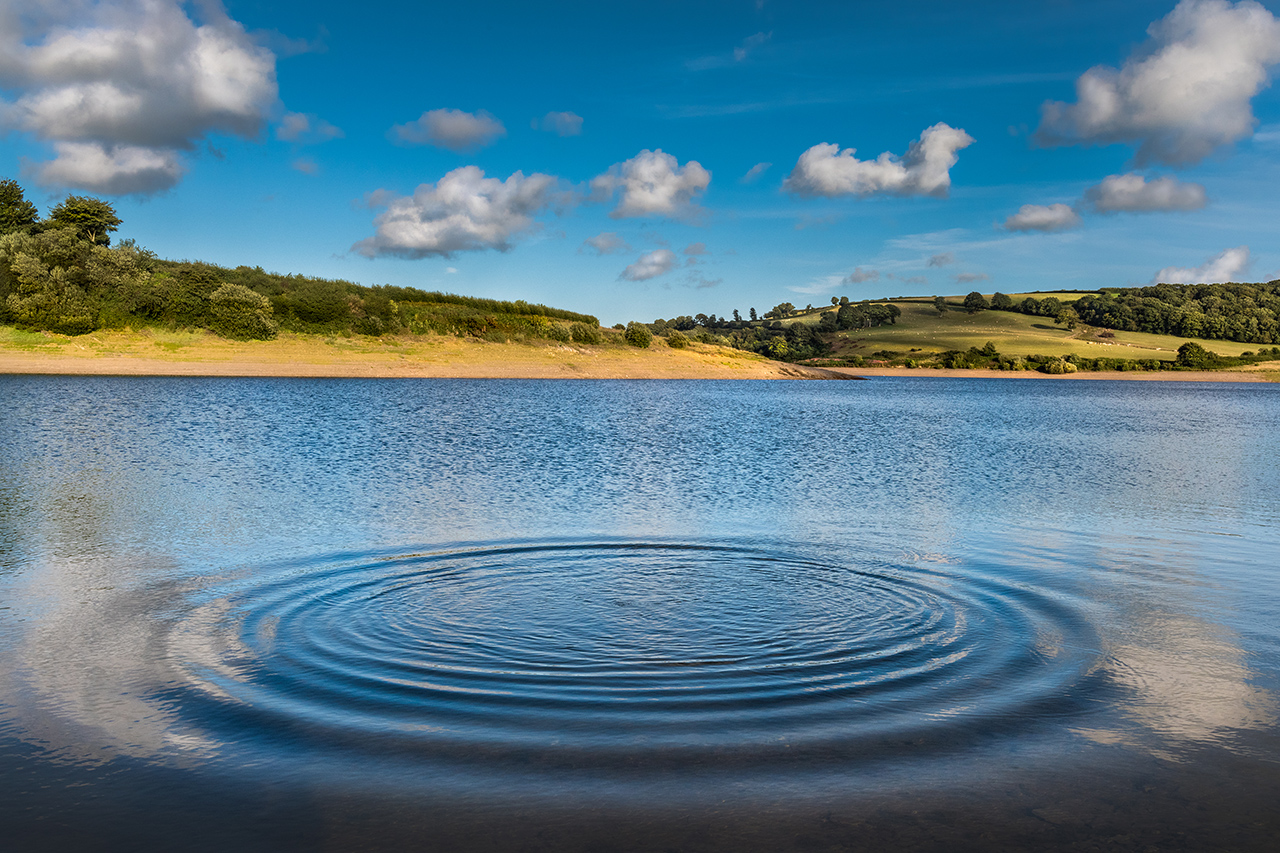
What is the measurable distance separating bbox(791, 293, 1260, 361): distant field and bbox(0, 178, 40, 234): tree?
113 meters

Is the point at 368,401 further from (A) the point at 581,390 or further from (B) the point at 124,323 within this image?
(B) the point at 124,323

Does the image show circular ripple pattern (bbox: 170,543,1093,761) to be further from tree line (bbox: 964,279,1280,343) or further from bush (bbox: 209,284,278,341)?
tree line (bbox: 964,279,1280,343)

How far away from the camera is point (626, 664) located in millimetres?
8836

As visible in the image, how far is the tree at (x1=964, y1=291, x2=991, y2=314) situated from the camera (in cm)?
17475

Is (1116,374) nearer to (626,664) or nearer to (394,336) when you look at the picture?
(394,336)

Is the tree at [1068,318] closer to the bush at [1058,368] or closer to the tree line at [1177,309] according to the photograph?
the tree line at [1177,309]

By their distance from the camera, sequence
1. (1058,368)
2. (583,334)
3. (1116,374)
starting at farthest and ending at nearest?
(1058,368) < (1116,374) < (583,334)

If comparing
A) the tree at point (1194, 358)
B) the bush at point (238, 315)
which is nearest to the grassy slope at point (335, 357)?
the bush at point (238, 315)

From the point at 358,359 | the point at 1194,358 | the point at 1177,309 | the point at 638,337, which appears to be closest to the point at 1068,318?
the point at 1177,309

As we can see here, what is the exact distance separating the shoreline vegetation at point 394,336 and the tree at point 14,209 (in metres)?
0.14

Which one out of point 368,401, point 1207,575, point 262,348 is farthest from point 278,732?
point 262,348

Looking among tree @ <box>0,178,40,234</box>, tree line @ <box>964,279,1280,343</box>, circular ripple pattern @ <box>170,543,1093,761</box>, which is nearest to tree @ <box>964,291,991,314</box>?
tree line @ <box>964,279,1280,343</box>

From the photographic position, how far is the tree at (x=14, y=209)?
85625mm

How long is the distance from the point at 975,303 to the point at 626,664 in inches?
7152
